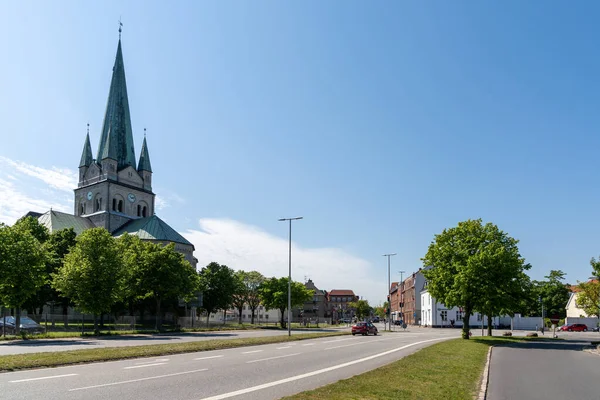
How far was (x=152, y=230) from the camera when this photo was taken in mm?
80438

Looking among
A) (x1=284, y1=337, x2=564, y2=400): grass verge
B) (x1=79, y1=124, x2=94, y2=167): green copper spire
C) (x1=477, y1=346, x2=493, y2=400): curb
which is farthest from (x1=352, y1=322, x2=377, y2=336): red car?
(x1=79, y1=124, x2=94, y2=167): green copper spire

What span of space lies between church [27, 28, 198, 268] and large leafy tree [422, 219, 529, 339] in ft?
170

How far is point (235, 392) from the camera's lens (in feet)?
38.1

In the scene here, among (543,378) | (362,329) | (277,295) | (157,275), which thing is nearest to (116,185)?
(277,295)

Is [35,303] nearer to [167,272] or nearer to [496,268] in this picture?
[167,272]

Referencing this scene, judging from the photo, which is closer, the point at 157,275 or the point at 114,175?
the point at 157,275

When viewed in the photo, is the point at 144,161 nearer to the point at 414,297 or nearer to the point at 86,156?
the point at 86,156

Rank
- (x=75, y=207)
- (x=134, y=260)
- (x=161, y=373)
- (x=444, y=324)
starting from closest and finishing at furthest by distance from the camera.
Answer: (x=161, y=373), (x=134, y=260), (x=444, y=324), (x=75, y=207)

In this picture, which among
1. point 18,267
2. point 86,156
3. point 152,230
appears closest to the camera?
point 18,267

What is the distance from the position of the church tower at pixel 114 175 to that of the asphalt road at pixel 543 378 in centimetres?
7733

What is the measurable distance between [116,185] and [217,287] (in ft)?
91.6

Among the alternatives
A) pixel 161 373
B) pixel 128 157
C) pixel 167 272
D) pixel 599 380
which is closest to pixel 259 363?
pixel 161 373

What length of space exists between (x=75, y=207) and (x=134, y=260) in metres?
52.0

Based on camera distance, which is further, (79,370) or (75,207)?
(75,207)
